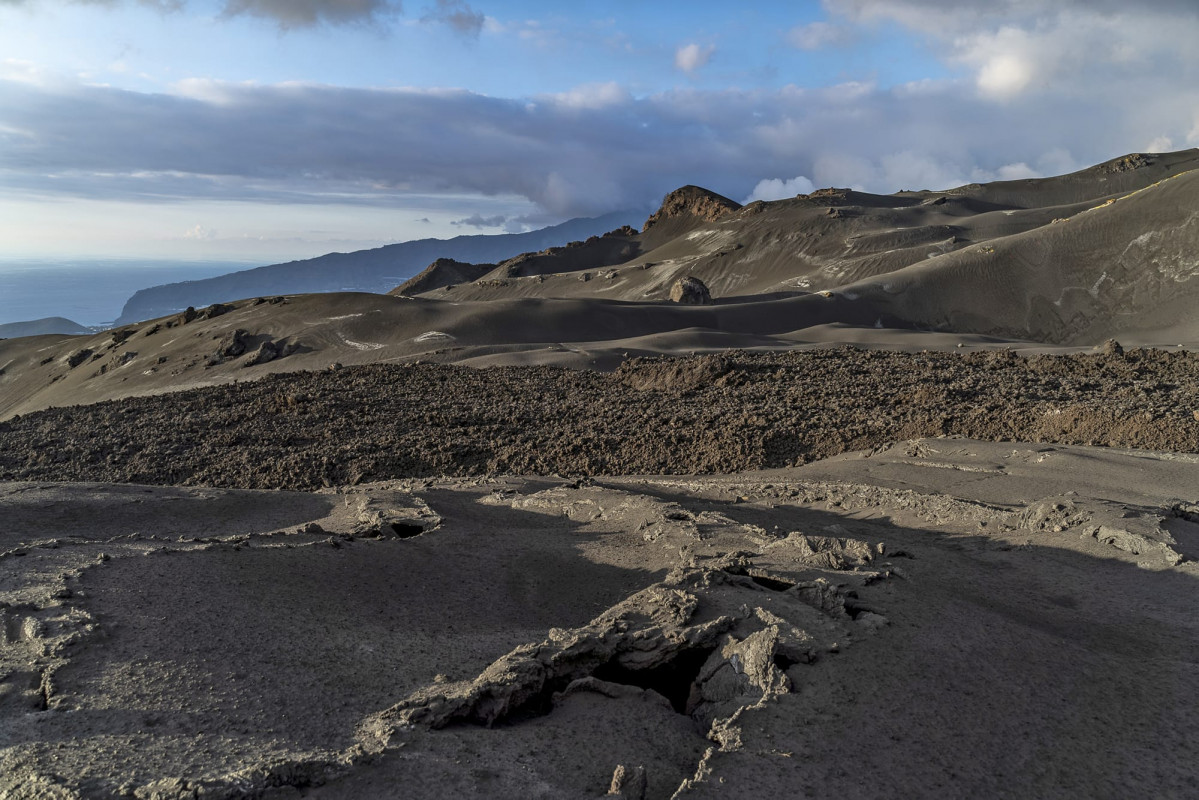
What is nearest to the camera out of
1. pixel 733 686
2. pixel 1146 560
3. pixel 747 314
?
pixel 733 686

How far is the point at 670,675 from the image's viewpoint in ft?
14.2

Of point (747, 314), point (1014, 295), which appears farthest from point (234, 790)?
point (1014, 295)

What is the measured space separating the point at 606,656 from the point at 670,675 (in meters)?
0.41

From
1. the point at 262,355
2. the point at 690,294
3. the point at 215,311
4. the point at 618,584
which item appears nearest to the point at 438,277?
the point at 215,311

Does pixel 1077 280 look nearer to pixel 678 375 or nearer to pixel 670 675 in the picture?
pixel 678 375

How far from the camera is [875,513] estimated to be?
24.6ft

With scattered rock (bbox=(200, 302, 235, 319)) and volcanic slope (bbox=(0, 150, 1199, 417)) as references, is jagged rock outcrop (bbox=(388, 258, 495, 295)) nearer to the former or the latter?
volcanic slope (bbox=(0, 150, 1199, 417))

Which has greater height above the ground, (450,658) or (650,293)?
(650,293)

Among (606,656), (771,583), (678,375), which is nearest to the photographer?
(606,656)

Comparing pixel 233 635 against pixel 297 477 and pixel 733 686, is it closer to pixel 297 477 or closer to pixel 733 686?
pixel 733 686

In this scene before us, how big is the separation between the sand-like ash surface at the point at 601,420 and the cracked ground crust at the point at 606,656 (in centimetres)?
316

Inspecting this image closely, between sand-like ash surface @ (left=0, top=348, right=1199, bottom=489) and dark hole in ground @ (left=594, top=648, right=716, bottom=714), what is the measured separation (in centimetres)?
567

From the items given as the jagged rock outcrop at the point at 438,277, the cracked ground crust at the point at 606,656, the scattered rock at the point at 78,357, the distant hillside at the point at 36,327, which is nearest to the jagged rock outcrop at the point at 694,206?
the jagged rock outcrop at the point at 438,277

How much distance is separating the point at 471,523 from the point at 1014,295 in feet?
114
